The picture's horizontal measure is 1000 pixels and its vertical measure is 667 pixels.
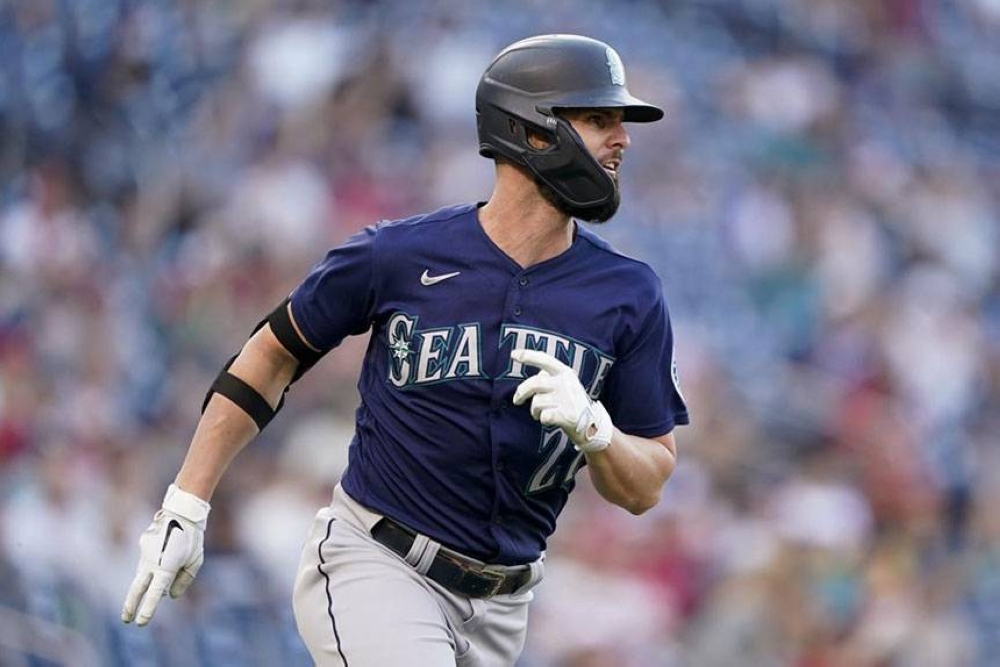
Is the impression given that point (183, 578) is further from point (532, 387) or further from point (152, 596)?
point (532, 387)

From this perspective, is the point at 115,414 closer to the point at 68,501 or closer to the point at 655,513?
the point at 68,501

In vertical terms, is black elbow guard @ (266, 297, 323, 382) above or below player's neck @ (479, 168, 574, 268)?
below

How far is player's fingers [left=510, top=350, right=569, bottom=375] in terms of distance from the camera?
155 inches

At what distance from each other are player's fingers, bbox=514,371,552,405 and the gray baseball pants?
0.56 metres

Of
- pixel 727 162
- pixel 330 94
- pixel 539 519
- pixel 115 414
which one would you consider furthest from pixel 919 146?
pixel 539 519

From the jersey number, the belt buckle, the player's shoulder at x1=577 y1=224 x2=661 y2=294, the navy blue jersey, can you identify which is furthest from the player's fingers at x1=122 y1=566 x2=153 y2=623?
the player's shoulder at x1=577 y1=224 x2=661 y2=294

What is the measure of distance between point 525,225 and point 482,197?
199 inches

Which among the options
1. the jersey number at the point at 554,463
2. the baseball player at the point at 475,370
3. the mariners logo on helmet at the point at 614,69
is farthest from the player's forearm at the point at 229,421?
the mariners logo on helmet at the point at 614,69

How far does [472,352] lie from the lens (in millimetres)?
4254

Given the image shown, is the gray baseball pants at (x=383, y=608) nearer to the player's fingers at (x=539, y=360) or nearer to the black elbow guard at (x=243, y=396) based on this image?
the black elbow guard at (x=243, y=396)

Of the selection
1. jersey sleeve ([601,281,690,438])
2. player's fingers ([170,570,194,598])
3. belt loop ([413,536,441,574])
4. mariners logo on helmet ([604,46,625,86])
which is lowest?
player's fingers ([170,570,194,598])

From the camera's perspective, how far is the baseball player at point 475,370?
168 inches

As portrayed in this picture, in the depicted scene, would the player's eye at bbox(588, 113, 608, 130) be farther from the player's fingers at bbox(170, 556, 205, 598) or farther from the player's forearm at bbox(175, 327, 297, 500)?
the player's fingers at bbox(170, 556, 205, 598)

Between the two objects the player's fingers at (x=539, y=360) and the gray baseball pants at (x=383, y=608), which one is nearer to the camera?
the player's fingers at (x=539, y=360)
